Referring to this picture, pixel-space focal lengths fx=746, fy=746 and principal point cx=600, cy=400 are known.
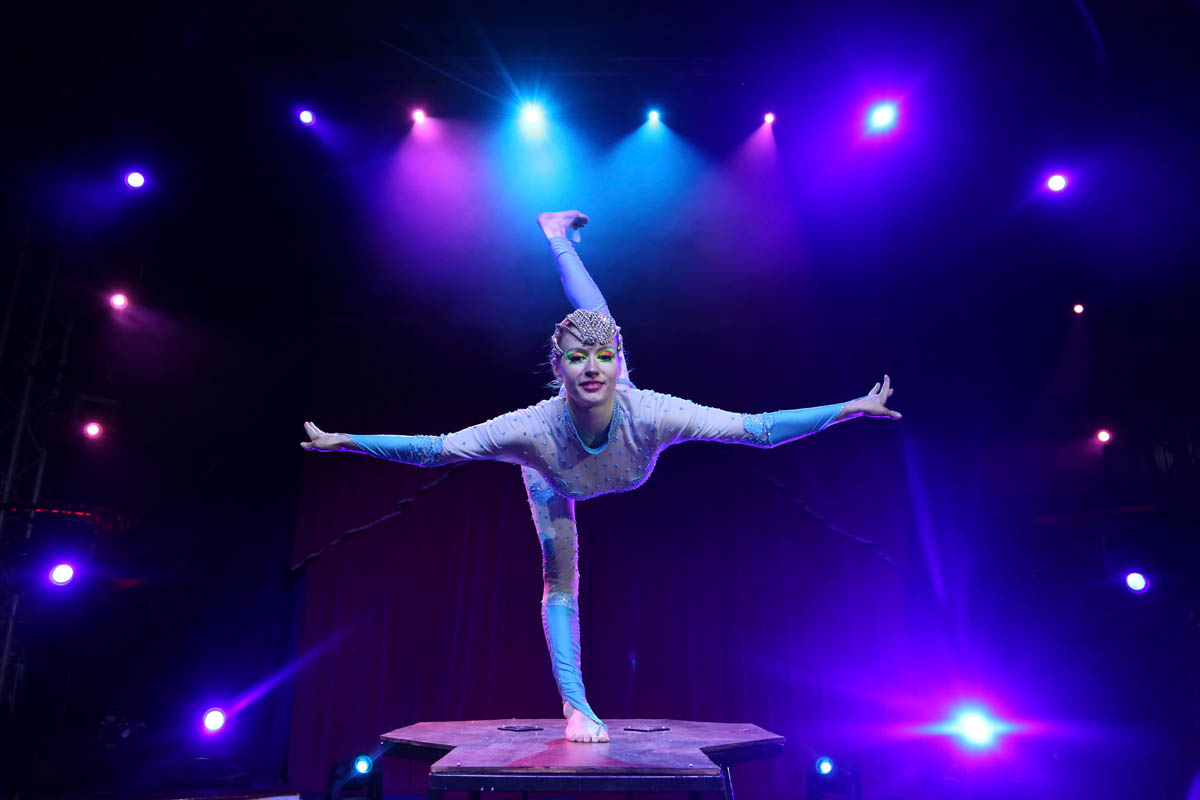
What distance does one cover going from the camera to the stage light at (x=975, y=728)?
18.5 feet

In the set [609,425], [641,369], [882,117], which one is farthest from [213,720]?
[882,117]

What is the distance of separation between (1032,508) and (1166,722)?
1.80m

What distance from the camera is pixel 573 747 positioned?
2.51 meters

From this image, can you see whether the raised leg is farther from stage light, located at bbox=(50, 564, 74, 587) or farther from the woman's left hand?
stage light, located at bbox=(50, 564, 74, 587)

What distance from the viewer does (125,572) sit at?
564 cm

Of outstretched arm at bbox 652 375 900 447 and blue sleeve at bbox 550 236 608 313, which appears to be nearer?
outstretched arm at bbox 652 375 900 447

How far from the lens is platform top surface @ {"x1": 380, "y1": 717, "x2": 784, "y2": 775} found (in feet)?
6.77

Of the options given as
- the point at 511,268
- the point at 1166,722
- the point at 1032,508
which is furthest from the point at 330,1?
the point at 1166,722

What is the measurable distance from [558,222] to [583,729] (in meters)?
2.33

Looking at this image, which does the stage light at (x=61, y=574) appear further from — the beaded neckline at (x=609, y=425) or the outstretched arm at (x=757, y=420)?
the outstretched arm at (x=757, y=420)

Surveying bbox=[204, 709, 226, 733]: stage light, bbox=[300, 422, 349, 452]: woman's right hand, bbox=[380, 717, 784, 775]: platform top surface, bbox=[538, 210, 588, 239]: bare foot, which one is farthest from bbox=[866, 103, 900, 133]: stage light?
bbox=[204, 709, 226, 733]: stage light

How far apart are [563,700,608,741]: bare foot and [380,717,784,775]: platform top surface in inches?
1.2

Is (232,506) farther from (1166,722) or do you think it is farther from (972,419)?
(1166,722)

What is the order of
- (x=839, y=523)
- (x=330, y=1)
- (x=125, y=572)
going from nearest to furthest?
1. (x=330, y=1)
2. (x=125, y=572)
3. (x=839, y=523)
